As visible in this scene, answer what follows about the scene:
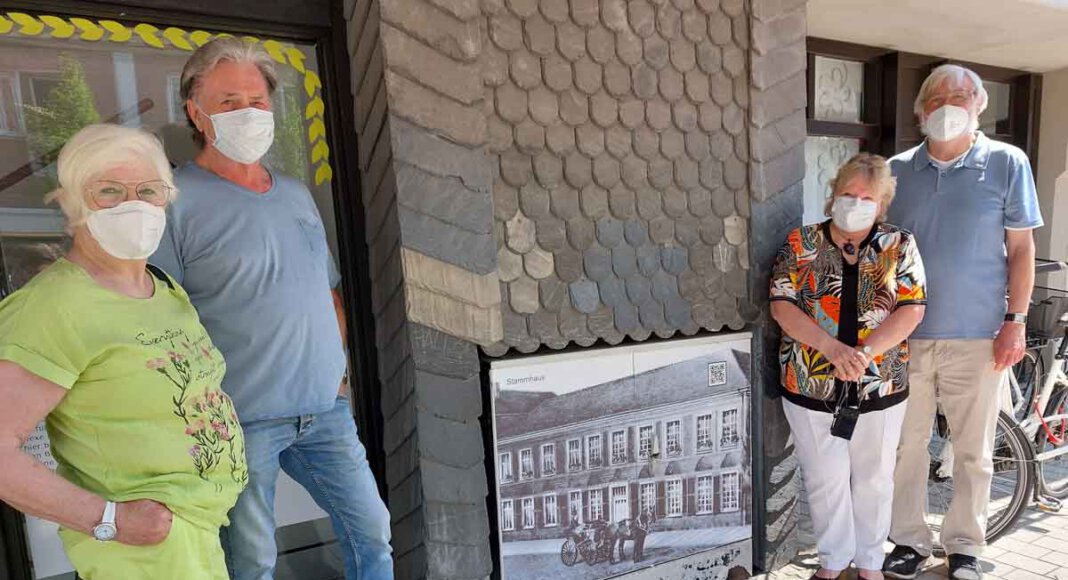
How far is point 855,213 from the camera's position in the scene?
2402 mm

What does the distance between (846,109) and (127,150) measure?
479 centimetres

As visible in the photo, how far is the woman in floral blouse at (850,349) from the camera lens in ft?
7.87

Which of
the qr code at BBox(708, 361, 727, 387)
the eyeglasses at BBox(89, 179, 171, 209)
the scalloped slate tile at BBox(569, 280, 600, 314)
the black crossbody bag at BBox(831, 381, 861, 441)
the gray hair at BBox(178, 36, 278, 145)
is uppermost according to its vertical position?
the gray hair at BBox(178, 36, 278, 145)

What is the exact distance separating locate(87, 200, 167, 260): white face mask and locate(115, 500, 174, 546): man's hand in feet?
1.62

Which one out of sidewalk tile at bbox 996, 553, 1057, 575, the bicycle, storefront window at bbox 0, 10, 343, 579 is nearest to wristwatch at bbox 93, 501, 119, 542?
storefront window at bbox 0, 10, 343, 579

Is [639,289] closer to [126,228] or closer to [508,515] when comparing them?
[508,515]

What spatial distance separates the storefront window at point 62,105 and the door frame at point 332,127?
0.05 meters

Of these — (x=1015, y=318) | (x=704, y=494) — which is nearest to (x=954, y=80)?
(x=1015, y=318)

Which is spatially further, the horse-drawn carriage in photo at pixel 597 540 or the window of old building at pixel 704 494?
the window of old building at pixel 704 494

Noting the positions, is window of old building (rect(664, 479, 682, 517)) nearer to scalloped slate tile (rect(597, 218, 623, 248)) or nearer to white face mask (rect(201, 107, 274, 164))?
scalloped slate tile (rect(597, 218, 623, 248))

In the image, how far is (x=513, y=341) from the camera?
2.32 m

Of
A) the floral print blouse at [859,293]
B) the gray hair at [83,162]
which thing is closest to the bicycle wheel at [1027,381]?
the floral print blouse at [859,293]

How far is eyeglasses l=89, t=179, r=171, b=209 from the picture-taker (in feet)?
4.22

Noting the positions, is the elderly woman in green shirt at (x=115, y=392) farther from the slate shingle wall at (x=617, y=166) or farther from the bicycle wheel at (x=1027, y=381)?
the bicycle wheel at (x=1027, y=381)
